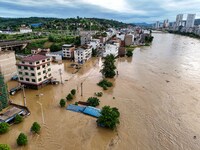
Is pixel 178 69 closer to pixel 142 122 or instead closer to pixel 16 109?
pixel 142 122

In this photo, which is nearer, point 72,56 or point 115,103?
point 115,103

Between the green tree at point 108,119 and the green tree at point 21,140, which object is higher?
the green tree at point 108,119

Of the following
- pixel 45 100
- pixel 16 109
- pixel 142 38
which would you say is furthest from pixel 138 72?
pixel 142 38

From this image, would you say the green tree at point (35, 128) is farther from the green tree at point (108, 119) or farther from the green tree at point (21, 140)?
the green tree at point (108, 119)

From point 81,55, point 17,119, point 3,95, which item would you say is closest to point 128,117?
point 17,119

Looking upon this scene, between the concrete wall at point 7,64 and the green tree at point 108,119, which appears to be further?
the concrete wall at point 7,64

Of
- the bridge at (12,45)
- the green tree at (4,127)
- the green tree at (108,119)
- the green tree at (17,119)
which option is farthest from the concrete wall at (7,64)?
the bridge at (12,45)
